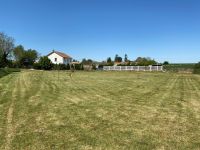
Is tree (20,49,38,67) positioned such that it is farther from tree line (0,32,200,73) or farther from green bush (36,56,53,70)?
green bush (36,56,53,70)

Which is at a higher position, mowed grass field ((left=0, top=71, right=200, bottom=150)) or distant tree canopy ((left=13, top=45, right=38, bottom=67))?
distant tree canopy ((left=13, top=45, right=38, bottom=67))

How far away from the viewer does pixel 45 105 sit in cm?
1043

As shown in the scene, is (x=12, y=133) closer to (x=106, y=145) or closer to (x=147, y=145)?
(x=106, y=145)

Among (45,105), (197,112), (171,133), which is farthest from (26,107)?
(197,112)

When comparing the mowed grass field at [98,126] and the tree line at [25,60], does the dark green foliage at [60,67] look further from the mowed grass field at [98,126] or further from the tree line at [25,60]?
the mowed grass field at [98,126]

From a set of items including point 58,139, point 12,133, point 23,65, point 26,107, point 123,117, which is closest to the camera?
point 58,139

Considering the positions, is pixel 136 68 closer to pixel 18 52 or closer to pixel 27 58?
pixel 27 58

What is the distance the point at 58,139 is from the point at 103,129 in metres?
1.42

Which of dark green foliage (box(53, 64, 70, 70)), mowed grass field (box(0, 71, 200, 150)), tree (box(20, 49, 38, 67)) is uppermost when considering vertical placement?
tree (box(20, 49, 38, 67))

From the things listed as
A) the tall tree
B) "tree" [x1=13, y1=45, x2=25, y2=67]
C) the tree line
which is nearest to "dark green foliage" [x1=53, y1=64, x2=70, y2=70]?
the tree line

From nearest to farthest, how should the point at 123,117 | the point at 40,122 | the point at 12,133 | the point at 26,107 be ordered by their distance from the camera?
the point at 12,133 → the point at 40,122 → the point at 123,117 → the point at 26,107

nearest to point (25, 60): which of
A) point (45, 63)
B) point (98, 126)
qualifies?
point (45, 63)

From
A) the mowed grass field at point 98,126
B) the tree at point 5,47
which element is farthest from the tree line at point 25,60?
the mowed grass field at point 98,126

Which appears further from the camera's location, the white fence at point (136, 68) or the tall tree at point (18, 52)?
the tall tree at point (18, 52)
